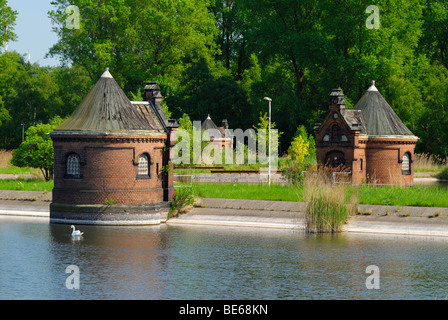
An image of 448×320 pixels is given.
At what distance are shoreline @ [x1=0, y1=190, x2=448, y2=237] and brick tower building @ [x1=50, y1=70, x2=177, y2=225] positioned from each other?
267 cm

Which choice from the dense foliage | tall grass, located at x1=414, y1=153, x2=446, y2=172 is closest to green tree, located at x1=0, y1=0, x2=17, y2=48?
the dense foliage

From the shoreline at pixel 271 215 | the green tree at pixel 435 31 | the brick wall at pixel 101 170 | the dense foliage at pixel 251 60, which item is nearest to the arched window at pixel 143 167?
the brick wall at pixel 101 170

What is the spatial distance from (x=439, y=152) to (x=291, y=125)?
1727 centimetres

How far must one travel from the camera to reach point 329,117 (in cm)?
5500

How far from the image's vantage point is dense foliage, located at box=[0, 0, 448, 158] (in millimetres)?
78812

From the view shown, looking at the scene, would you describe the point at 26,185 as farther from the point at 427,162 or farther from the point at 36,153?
the point at 427,162

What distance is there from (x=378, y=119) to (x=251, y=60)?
169 feet

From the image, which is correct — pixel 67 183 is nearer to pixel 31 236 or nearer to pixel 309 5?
pixel 31 236

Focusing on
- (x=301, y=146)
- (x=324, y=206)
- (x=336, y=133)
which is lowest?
(x=324, y=206)

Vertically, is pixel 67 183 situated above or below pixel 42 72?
below

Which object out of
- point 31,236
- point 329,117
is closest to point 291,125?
point 329,117

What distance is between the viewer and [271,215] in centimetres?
4138

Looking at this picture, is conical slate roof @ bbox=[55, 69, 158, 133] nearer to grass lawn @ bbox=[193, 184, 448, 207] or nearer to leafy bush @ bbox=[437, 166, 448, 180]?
grass lawn @ bbox=[193, 184, 448, 207]

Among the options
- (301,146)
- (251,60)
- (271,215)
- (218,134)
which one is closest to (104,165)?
(271,215)
